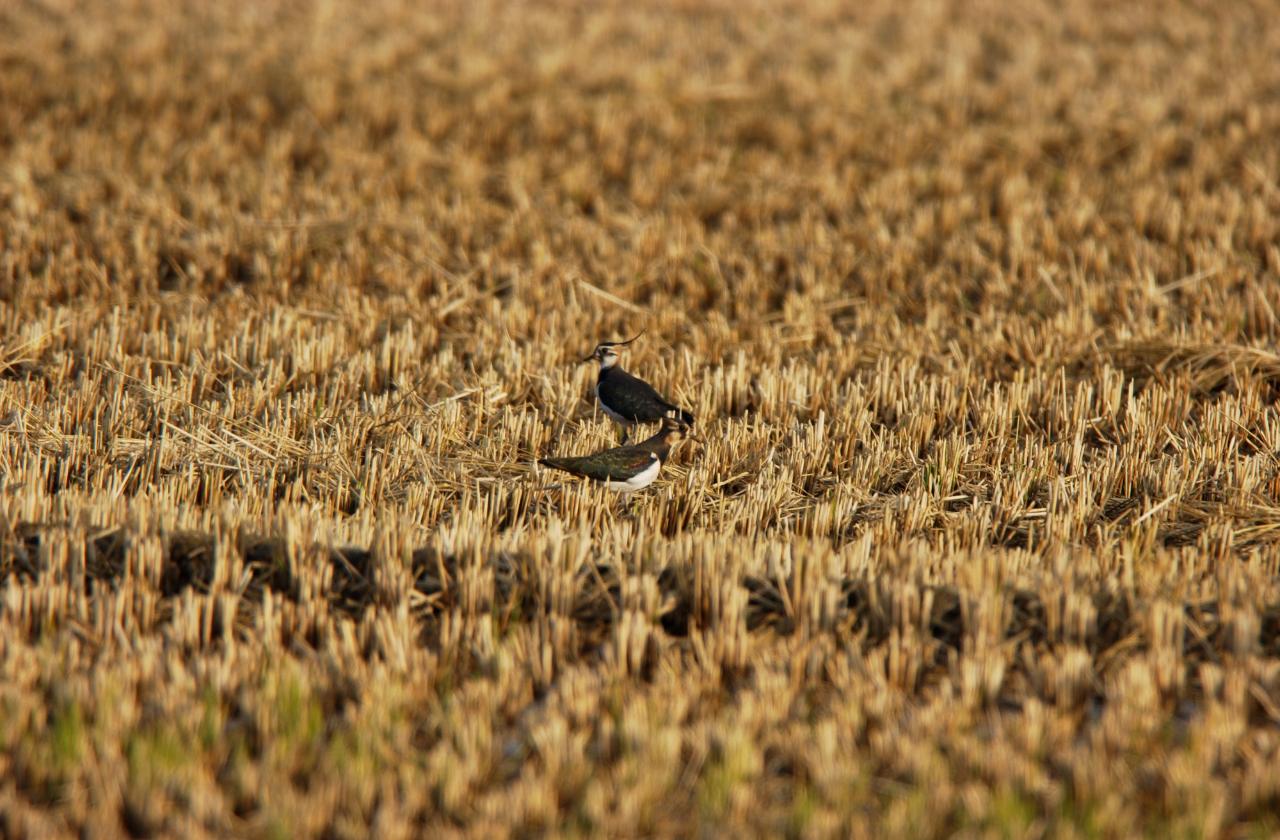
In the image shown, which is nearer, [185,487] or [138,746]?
[138,746]

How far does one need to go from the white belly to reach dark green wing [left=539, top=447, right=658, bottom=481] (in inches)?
0.6

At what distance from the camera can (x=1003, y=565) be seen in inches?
193

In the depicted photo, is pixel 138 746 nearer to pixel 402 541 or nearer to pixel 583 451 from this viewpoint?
pixel 402 541

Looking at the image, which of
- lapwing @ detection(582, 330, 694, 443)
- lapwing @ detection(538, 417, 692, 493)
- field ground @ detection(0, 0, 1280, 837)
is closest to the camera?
field ground @ detection(0, 0, 1280, 837)

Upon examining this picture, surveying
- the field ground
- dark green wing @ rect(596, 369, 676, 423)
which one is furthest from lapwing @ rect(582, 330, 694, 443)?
the field ground

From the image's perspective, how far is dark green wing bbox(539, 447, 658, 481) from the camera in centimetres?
559

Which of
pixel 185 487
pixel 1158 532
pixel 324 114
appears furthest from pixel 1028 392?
pixel 324 114

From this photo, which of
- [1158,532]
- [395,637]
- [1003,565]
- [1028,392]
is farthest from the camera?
[1028,392]

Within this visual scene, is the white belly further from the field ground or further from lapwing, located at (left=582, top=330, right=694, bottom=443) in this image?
lapwing, located at (left=582, top=330, right=694, bottom=443)

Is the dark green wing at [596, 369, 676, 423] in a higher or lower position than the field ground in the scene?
higher

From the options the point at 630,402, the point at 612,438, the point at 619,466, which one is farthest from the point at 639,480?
the point at 612,438

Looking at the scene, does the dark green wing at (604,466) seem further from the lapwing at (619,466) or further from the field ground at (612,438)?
the field ground at (612,438)

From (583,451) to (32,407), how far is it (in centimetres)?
273

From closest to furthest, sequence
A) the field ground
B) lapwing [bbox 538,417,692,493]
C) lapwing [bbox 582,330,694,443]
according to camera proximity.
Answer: the field ground < lapwing [bbox 538,417,692,493] < lapwing [bbox 582,330,694,443]
